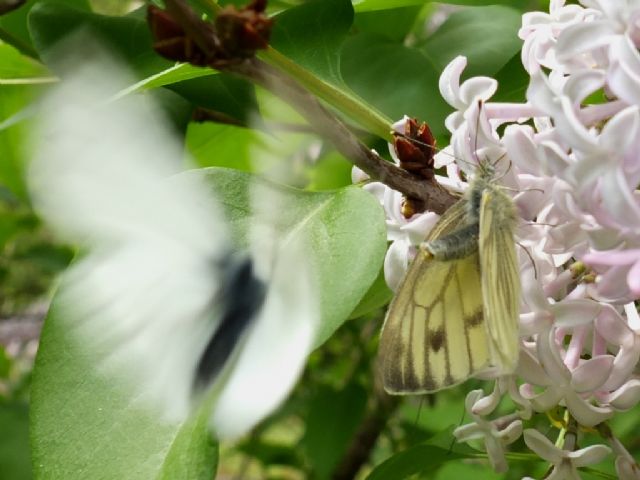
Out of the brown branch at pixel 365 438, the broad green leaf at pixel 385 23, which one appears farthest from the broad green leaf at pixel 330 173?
the brown branch at pixel 365 438

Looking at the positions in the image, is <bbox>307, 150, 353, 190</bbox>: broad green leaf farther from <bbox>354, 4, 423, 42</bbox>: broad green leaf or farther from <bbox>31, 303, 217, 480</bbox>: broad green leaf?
<bbox>31, 303, 217, 480</bbox>: broad green leaf

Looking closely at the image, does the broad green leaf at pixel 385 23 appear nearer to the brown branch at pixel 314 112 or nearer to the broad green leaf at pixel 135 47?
the broad green leaf at pixel 135 47

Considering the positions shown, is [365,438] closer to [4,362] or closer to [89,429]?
[4,362]

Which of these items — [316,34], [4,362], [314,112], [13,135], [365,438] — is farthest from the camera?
[4,362]

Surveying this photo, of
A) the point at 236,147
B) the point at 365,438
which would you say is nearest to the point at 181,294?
the point at 236,147

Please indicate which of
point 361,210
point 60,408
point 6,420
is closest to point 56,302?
point 60,408

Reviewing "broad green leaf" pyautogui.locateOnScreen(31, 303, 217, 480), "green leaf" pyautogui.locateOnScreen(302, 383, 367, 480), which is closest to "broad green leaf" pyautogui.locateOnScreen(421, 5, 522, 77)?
"broad green leaf" pyautogui.locateOnScreen(31, 303, 217, 480)
